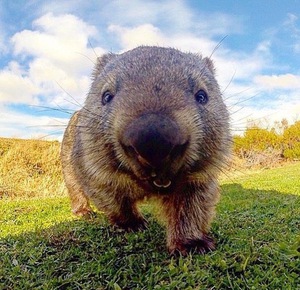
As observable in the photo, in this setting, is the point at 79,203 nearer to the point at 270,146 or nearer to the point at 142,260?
→ the point at 142,260

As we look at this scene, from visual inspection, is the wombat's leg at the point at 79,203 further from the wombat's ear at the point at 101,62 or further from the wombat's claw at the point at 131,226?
the wombat's ear at the point at 101,62

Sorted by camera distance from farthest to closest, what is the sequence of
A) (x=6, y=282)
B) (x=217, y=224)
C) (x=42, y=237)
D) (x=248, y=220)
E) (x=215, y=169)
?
1. (x=248, y=220)
2. (x=217, y=224)
3. (x=42, y=237)
4. (x=215, y=169)
5. (x=6, y=282)

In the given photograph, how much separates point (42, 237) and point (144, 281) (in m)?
1.36

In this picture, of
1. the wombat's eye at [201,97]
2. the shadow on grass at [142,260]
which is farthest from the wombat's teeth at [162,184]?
the wombat's eye at [201,97]

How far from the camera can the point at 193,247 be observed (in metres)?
2.96

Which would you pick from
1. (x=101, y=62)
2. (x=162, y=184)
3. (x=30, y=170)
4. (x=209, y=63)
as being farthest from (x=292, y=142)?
(x=162, y=184)

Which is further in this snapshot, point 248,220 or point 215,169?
point 248,220

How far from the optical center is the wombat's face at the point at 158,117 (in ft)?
6.53

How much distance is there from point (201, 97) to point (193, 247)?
1.03 metres

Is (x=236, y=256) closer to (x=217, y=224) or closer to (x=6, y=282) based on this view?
(x=217, y=224)

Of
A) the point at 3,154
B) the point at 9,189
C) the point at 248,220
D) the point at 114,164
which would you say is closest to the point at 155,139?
the point at 114,164

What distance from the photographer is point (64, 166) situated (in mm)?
5297

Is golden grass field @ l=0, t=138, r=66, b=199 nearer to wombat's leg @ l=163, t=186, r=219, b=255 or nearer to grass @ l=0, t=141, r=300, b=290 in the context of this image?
grass @ l=0, t=141, r=300, b=290

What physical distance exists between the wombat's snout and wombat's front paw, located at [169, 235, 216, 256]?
1074 mm
